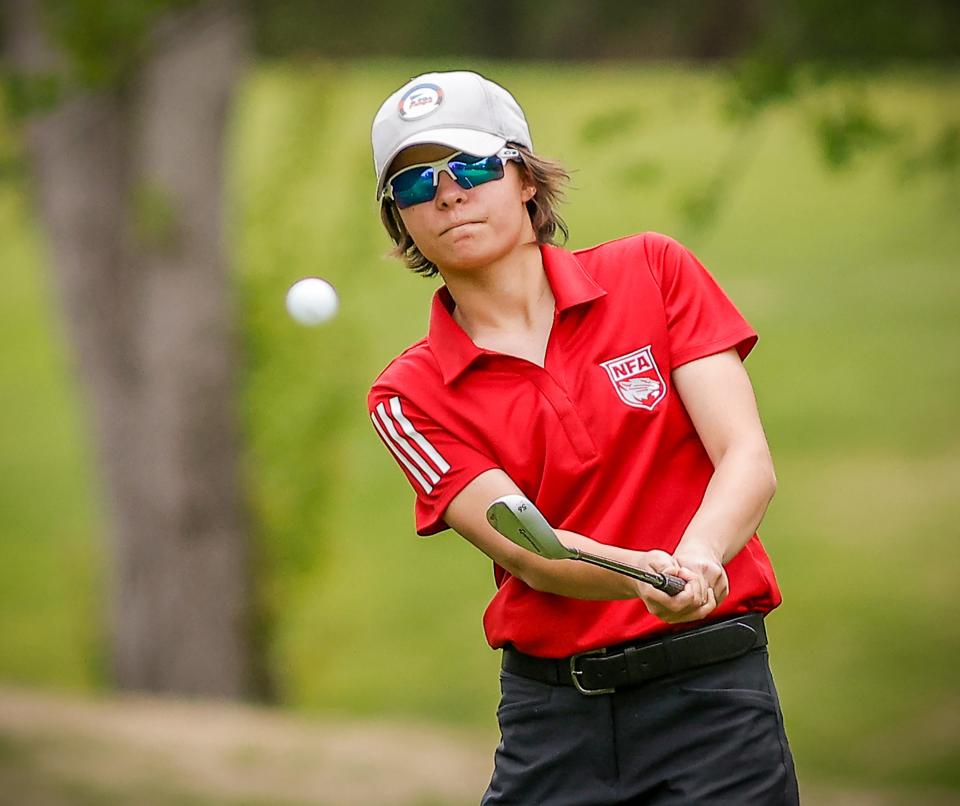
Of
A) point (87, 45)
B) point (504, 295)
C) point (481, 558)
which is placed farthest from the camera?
point (481, 558)

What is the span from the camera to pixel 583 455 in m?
2.44

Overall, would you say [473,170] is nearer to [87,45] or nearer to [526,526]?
[526,526]

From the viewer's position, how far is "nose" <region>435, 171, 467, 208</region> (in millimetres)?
2523

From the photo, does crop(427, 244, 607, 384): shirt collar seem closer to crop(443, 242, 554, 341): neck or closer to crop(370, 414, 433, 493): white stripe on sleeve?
crop(443, 242, 554, 341): neck

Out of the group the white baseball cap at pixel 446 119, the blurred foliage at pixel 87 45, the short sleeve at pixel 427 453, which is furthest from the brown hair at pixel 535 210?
the blurred foliage at pixel 87 45

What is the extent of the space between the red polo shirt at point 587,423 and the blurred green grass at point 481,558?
6.63 meters

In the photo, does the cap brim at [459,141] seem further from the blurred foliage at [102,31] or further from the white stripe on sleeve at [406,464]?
the blurred foliage at [102,31]

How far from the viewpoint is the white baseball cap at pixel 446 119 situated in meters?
2.52

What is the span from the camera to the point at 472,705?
10789 mm

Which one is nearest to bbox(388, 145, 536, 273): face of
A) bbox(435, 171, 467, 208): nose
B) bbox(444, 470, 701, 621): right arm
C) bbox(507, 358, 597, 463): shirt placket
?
bbox(435, 171, 467, 208): nose

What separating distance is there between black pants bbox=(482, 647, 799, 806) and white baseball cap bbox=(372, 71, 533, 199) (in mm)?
889

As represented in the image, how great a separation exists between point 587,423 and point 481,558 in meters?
9.01

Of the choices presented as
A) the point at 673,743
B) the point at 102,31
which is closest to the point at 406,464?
the point at 673,743

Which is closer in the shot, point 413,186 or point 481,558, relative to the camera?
point 413,186
